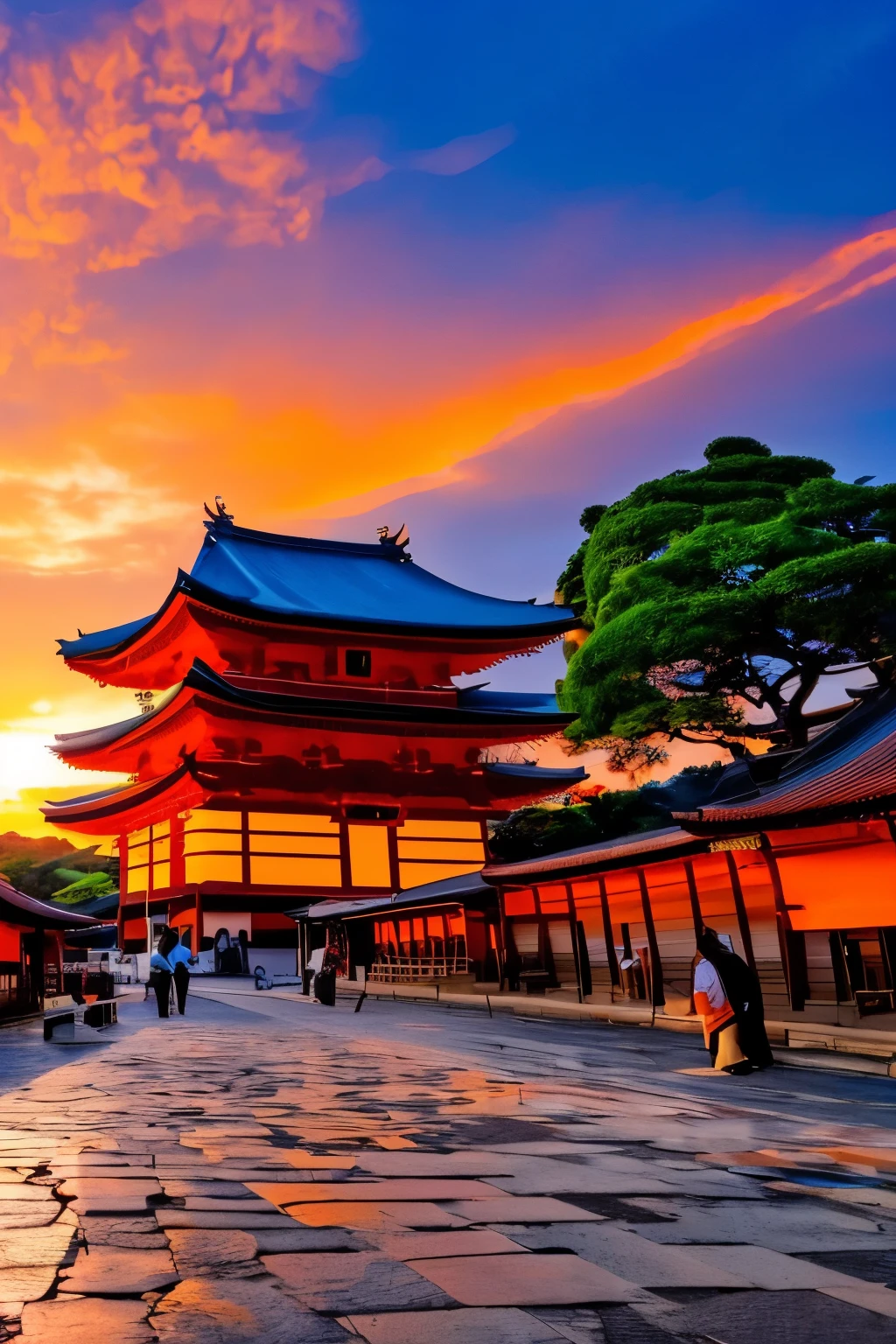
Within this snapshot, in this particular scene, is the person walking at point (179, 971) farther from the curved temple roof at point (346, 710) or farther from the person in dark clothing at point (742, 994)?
the curved temple roof at point (346, 710)

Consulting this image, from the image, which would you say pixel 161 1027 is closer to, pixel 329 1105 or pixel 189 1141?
pixel 329 1105

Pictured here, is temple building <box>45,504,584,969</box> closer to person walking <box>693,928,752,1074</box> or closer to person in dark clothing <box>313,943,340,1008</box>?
person in dark clothing <box>313,943,340,1008</box>

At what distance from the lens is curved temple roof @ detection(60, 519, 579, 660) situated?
149ft

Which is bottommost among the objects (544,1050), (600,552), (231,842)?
(544,1050)

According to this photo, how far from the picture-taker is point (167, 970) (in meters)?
20.3

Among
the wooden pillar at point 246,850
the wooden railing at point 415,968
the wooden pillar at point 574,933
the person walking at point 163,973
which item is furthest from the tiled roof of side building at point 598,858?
the wooden pillar at point 246,850

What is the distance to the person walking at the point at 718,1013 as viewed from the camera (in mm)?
11906

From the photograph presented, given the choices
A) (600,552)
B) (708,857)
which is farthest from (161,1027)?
(600,552)

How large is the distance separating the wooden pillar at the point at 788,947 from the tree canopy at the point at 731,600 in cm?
1360

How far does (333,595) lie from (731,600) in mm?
22289

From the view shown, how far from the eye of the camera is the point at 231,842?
42.3 meters

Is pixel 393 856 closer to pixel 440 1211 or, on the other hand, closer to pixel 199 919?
pixel 199 919

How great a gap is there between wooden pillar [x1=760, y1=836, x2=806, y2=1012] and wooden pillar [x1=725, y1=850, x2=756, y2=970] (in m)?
1.20

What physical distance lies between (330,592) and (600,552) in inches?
589
